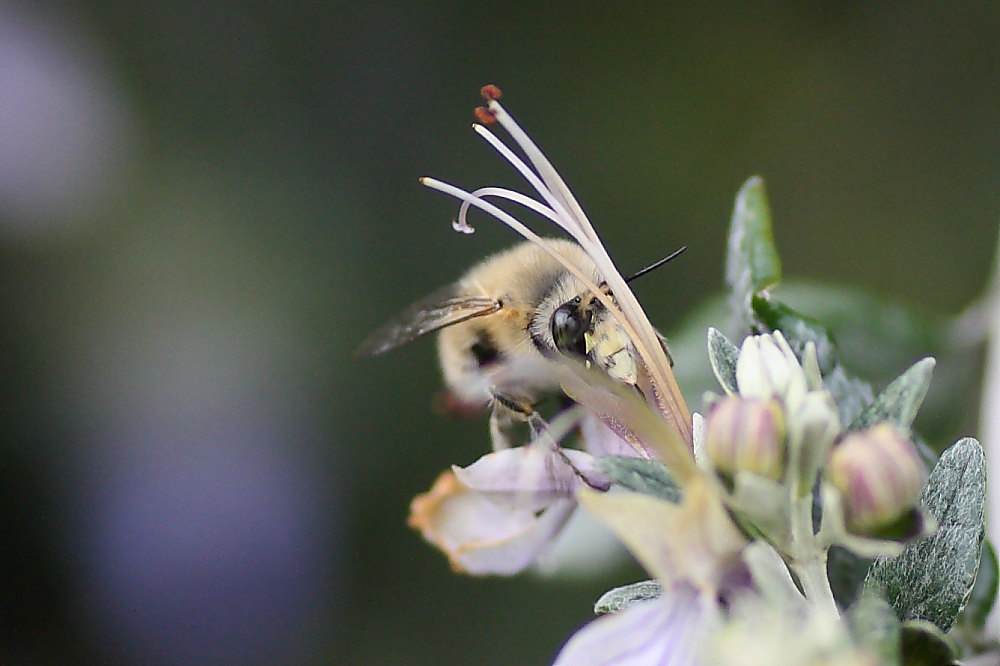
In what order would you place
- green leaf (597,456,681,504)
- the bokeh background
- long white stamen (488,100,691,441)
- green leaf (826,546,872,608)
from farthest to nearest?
the bokeh background → green leaf (826,546,872,608) → long white stamen (488,100,691,441) → green leaf (597,456,681,504)

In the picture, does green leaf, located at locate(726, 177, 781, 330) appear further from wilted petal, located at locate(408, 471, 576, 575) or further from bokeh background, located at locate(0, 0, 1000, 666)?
bokeh background, located at locate(0, 0, 1000, 666)

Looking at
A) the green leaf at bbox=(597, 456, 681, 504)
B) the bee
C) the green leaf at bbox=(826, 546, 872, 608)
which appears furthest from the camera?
the bee

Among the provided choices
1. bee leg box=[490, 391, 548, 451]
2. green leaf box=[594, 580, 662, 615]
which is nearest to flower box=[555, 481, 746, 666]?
green leaf box=[594, 580, 662, 615]

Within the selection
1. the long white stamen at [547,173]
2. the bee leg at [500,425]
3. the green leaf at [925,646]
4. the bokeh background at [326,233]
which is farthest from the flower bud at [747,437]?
the bokeh background at [326,233]

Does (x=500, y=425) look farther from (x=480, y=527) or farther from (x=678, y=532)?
(x=678, y=532)

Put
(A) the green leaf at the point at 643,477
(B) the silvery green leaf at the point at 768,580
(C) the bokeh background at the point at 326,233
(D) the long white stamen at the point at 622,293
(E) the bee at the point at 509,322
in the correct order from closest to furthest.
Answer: (B) the silvery green leaf at the point at 768,580 → (A) the green leaf at the point at 643,477 → (D) the long white stamen at the point at 622,293 → (E) the bee at the point at 509,322 → (C) the bokeh background at the point at 326,233

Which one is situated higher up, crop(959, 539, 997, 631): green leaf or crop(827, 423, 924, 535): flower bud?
crop(827, 423, 924, 535): flower bud

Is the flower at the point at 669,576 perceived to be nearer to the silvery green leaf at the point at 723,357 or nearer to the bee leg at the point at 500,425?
the silvery green leaf at the point at 723,357

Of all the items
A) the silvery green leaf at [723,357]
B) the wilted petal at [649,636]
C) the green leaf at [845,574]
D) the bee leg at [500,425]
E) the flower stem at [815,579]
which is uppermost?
the silvery green leaf at [723,357]
